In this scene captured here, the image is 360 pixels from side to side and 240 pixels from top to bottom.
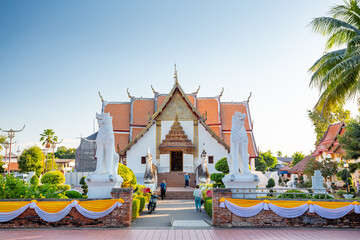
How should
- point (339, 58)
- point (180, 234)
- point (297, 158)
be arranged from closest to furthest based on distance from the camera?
1. point (180, 234)
2. point (339, 58)
3. point (297, 158)

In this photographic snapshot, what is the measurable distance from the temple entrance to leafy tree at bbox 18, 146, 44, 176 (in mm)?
18444

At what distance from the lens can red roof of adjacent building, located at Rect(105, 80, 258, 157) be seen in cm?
2545

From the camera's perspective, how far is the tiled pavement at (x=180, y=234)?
7531mm

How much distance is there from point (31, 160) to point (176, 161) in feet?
61.6

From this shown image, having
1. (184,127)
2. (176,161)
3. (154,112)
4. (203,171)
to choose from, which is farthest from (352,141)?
(154,112)

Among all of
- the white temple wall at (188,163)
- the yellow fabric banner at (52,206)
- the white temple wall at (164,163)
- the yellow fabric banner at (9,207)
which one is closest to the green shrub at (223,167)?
the white temple wall at (188,163)

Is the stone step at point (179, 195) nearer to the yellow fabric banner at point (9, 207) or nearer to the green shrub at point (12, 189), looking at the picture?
the green shrub at point (12, 189)

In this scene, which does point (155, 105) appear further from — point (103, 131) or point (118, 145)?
point (103, 131)

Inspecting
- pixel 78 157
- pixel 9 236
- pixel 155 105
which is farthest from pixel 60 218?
pixel 78 157

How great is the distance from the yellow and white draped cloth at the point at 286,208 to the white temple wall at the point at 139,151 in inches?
583

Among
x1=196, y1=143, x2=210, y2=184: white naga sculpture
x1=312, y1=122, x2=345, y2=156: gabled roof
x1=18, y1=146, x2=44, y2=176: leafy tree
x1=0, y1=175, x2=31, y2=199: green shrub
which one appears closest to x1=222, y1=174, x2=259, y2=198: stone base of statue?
x1=0, y1=175, x2=31, y2=199: green shrub

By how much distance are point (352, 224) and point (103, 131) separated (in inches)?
324

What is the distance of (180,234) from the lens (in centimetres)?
788

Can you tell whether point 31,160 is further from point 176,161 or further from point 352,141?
point 352,141
